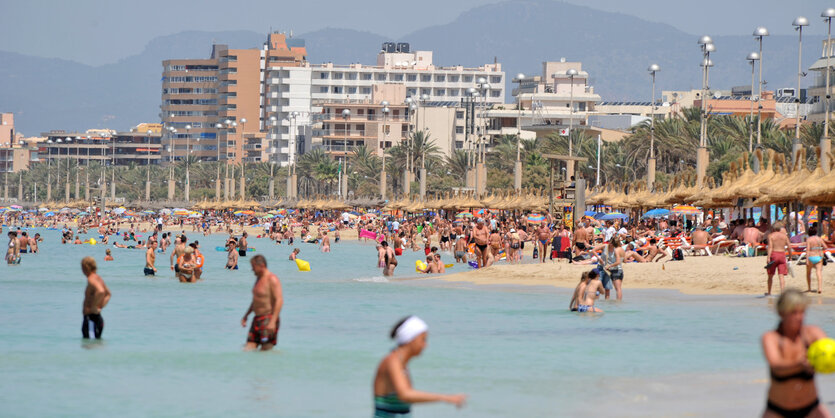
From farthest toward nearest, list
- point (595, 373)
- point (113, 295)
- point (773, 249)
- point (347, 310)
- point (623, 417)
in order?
point (113, 295) → point (347, 310) → point (773, 249) → point (595, 373) → point (623, 417)

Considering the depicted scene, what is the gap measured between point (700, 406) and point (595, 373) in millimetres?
2726

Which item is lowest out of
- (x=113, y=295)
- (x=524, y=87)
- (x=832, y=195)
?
(x=113, y=295)

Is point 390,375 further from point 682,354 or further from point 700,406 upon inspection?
point 682,354

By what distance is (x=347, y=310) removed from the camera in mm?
23453

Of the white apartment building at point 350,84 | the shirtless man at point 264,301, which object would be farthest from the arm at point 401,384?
the white apartment building at point 350,84

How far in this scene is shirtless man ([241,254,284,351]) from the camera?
42.7ft

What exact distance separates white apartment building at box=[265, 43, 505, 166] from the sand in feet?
457

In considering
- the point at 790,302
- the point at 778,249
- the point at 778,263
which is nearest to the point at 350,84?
the point at 778,263

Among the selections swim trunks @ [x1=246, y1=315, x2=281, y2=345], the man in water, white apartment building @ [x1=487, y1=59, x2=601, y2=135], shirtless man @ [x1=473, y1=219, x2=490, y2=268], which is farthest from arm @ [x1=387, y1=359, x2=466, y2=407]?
white apartment building @ [x1=487, y1=59, x2=601, y2=135]

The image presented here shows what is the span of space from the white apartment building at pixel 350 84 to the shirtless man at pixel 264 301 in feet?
515

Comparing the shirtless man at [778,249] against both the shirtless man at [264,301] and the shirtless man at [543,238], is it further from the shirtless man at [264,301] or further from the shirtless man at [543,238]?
the shirtless man at [543,238]

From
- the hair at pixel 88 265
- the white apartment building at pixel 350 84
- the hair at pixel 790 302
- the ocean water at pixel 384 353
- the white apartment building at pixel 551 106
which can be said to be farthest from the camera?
the white apartment building at pixel 350 84

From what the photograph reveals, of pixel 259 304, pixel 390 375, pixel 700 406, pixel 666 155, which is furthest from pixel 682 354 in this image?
pixel 666 155

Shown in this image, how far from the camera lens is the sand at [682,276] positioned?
24406 mm
